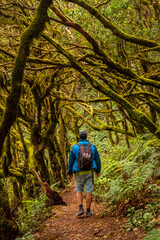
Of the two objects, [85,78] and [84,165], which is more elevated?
[85,78]

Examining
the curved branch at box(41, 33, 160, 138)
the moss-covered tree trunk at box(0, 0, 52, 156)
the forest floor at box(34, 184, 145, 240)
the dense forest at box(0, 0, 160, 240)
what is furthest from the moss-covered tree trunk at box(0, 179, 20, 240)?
the curved branch at box(41, 33, 160, 138)

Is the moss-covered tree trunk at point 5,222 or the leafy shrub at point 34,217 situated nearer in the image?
the moss-covered tree trunk at point 5,222

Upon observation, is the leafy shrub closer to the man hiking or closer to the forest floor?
the forest floor

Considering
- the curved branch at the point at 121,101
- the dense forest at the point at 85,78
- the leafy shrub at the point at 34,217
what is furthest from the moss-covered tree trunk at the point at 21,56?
the leafy shrub at the point at 34,217

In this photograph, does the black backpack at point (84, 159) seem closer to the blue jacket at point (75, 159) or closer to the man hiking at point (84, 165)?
the man hiking at point (84, 165)

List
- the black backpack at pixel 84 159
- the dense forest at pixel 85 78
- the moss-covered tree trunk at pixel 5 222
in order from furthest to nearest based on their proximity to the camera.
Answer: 1. the black backpack at pixel 84 159
2. the moss-covered tree trunk at pixel 5 222
3. the dense forest at pixel 85 78

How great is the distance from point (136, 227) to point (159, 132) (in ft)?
7.22

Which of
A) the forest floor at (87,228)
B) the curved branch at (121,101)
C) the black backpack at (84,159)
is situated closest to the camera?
the forest floor at (87,228)

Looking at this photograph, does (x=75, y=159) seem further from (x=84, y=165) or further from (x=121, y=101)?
(x=121, y=101)

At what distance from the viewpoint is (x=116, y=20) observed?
322 inches

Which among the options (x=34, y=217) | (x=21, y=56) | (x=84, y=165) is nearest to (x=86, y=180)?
(x=84, y=165)

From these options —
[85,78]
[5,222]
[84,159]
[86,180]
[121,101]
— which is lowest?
[5,222]

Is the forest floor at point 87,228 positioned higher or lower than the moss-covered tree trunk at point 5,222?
lower

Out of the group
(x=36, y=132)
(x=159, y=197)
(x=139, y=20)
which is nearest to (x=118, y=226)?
(x=159, y=197)
